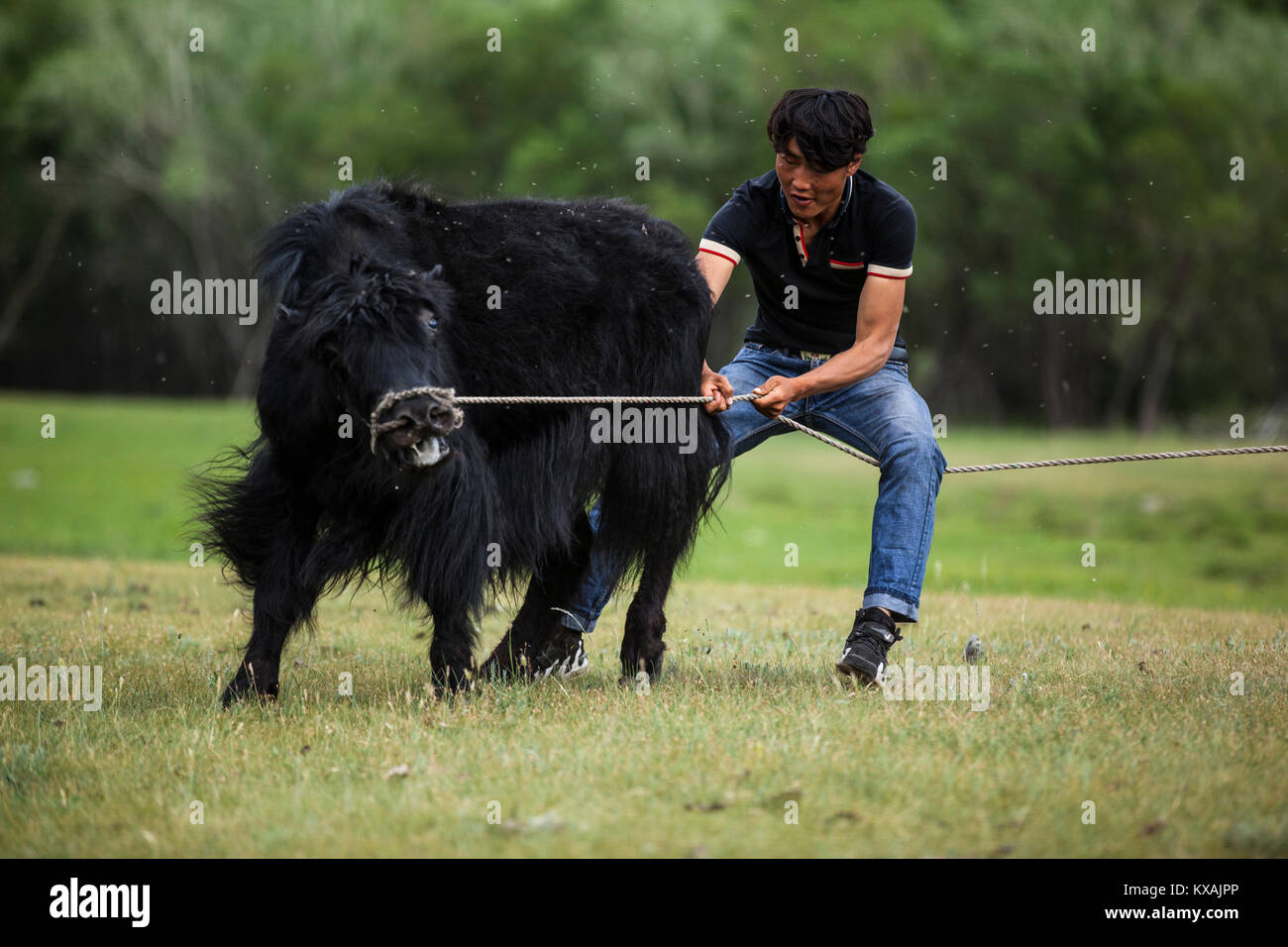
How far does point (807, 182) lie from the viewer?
608cm

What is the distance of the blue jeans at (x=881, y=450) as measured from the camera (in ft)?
20.1

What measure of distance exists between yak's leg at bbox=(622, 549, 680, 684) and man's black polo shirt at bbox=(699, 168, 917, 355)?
124 cm

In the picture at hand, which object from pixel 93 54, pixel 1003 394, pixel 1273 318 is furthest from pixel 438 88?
pixel 1273 318

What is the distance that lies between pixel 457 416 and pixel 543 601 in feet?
5.70

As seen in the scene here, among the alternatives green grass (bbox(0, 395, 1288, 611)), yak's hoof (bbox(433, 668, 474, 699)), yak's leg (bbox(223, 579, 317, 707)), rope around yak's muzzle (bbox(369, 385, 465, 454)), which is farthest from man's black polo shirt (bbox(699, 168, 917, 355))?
green grass (bbox(0, 395, 1288, 611))

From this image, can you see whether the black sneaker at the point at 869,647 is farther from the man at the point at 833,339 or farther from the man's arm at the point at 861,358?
the man's arm at the point at 861,358

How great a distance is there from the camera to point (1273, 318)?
133 feet

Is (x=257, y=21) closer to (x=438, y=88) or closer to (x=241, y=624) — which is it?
(x=438, y=88)

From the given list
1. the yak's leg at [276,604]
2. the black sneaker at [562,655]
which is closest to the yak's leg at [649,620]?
the black sneaker at [562,655]

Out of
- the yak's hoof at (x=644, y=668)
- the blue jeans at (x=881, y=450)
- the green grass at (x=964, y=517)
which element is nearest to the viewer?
the blue jeans at (x=881, y=450)

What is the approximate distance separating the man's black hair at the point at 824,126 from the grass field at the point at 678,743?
7.72 ft

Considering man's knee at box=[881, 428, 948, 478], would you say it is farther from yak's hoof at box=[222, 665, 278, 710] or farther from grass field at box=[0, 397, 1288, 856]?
yak's hoof at box=[222, 665, 278, 710]

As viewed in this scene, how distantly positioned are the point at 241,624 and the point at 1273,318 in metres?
39.2

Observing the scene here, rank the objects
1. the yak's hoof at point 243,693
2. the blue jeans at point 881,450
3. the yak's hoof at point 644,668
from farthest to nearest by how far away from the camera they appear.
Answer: the yak's hoof at point 644,668, the blue jeans at point 881,450, the yak's hoof at point 243,693
